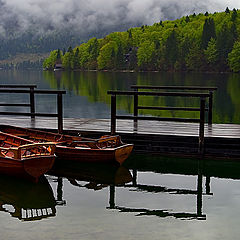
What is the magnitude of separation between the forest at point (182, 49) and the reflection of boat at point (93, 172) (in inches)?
4855

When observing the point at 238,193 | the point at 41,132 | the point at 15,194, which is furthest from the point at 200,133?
the point at 15,194

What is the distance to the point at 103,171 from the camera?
17.4 metres

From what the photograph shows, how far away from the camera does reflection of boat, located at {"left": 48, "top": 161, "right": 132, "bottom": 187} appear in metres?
16.4

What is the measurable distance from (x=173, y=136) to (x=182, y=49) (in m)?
149

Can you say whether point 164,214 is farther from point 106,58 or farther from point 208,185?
point 106,58

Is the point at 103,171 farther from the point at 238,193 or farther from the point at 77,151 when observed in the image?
the point at 238,193

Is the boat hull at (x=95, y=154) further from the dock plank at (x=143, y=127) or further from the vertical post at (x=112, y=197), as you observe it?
the dock plank at (x=143, y=127)

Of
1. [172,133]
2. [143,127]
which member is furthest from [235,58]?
[172,133]

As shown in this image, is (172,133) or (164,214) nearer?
(164,214)

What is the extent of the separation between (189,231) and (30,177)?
21.4 ft

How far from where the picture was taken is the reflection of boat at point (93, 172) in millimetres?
16438

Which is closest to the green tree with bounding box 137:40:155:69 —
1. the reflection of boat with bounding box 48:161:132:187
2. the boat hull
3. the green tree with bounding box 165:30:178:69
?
the green tree with bounding box 165:30:178:69

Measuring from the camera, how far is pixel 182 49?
16325cm

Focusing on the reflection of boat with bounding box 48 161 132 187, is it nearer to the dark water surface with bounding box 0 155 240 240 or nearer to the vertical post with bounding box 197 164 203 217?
the dark water surface with bounding box 0 155 240 240
